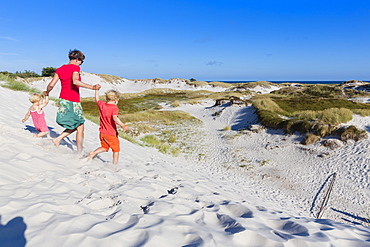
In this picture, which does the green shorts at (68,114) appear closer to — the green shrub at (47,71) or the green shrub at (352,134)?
the green shrub at (352,134)

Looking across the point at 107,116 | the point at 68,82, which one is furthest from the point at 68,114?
the point at 107,116

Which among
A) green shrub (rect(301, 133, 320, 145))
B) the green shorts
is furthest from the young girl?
green shrub (rect(301, 133, 320, 145))

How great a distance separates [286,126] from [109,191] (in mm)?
15195

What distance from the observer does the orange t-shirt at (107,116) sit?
4.82m

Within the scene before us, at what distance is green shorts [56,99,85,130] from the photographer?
4.73 meters

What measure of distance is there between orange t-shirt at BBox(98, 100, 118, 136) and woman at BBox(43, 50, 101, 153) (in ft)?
1.51

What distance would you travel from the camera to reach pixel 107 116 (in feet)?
16.0

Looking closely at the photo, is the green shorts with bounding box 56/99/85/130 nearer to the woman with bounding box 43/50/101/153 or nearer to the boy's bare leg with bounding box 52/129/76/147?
the woman with bounding box 43/50/101/153

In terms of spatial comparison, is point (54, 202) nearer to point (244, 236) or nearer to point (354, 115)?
point (244, 236)

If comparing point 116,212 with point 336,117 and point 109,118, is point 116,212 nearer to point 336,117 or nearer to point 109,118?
point 109,118

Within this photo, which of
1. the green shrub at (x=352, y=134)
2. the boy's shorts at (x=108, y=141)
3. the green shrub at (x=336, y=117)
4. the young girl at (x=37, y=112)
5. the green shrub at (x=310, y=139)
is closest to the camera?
the boy's shorts at (x=108, y=141)

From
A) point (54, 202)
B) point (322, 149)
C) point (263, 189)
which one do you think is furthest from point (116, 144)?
point (322, 149)

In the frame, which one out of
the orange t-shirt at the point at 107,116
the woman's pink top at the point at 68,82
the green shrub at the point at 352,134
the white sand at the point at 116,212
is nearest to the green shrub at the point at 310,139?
the green shrub at the point at 352,134

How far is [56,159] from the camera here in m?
4.68
